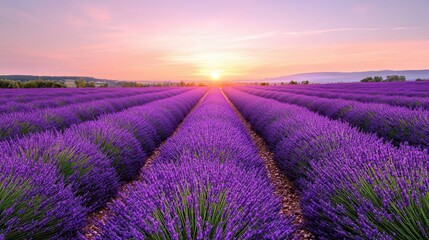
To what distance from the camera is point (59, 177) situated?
2.38 m

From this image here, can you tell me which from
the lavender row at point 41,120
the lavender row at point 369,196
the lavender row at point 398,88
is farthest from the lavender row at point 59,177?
the lavender row at point 398,88

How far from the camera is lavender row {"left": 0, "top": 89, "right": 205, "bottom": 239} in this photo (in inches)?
73.4

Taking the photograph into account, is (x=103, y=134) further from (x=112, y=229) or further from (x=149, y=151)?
(x=112, y=229)

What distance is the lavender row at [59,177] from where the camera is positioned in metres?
1.86

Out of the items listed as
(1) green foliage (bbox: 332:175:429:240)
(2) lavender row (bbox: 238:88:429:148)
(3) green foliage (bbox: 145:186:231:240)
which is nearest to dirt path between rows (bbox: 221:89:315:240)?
(1) green foliage (bbox: 332:175:429:240)

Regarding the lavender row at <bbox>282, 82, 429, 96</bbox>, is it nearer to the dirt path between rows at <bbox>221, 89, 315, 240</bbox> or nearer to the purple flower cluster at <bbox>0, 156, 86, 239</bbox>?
the dirt path between rows at <bbox>221, 89, 315, 240</bbox>

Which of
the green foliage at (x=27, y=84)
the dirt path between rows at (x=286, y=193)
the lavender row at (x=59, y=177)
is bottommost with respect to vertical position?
the dirt path between rows at (x=286, y=193)

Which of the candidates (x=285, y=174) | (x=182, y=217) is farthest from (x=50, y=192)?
(x=285, y=174)

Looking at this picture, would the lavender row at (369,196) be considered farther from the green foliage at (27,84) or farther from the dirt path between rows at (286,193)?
the green foliage at (27,84)

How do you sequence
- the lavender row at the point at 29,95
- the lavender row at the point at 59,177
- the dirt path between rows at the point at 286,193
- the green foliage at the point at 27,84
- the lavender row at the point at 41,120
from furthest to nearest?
the green foliage at the point at 27,84, the lavender row at the point at 29,95, the lavender row at the point at 41,120, the dirt path between rows at the point at 286,193, the lavender row at the point at 59,177

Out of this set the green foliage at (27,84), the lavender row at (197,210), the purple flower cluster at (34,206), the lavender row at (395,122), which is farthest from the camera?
the green foliage at (27,84)

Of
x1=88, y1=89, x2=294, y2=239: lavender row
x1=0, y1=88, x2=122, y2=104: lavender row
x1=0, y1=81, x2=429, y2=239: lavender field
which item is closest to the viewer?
x1=88, y1=89, x2=294, y2=239: lavender row

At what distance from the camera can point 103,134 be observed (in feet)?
13.8

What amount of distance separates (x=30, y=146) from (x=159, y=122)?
4214mm
